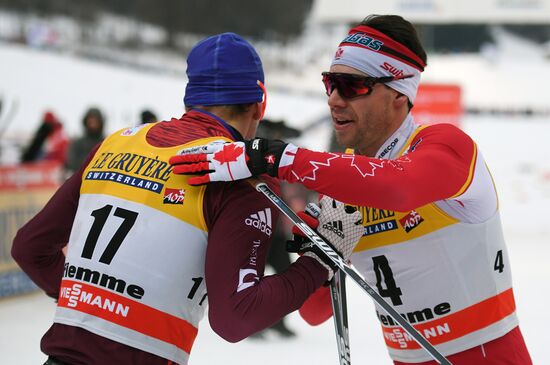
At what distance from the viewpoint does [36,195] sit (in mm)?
8422

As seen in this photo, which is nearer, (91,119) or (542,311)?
(542,311)

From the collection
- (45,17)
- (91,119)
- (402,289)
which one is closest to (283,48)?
(45,17)

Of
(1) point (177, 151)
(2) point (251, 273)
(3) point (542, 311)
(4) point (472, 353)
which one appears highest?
(1) point (177, 151)

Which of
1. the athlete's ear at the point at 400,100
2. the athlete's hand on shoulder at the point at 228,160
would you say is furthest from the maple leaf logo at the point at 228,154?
the athlete's ear at the point at 400,100

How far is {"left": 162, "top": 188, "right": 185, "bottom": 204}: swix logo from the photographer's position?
2205 millimetres

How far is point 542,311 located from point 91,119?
4979 mm

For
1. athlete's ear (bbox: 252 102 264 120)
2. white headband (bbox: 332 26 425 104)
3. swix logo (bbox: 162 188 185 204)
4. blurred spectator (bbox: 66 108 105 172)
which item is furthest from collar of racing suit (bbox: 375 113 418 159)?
blurred spectator (bbox: 66 108 105 172)

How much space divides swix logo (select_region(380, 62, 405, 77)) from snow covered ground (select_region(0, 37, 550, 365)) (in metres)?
3.47

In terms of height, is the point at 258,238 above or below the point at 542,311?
above

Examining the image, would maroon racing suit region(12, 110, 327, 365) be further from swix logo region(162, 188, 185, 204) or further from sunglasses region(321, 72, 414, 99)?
sunglasses region(321, 72, 414, 99)

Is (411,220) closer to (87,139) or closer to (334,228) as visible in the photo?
(334,228)

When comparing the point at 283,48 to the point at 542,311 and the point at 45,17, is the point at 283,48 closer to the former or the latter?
the point at 45,17

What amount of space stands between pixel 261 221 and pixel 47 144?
823 centimetres

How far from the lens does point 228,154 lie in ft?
7.26
